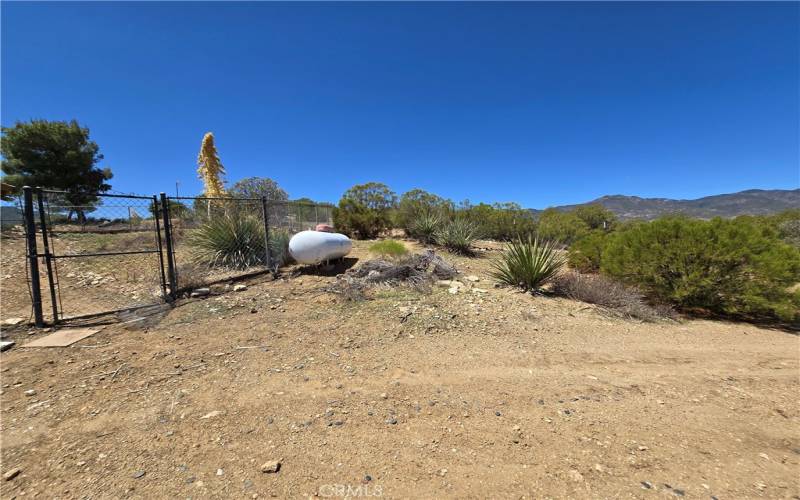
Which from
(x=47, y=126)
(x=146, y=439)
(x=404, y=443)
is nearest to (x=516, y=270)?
(x=404, y=443)

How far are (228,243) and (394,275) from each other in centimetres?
492

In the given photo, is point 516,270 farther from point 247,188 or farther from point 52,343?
point 247,188

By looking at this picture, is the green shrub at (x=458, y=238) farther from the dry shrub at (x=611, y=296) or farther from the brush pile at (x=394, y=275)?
the dry shrub at (x=611, y=296)

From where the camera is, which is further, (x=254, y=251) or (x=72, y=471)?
(x=254, y=251)

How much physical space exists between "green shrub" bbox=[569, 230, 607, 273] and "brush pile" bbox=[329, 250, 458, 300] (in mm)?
4288

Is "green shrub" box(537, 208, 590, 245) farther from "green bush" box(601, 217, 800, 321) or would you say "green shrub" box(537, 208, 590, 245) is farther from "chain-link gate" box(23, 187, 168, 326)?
"chain-link gate" box(23, 187, 168, 326)

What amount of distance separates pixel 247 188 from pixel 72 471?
2951 centimetres

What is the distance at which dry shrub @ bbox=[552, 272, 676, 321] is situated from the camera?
5.05 metres

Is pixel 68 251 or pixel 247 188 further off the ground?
pixel 247 188

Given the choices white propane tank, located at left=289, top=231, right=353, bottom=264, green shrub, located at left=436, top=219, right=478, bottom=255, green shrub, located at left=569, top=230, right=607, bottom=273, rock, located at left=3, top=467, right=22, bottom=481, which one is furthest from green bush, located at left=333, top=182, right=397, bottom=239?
rock, located at left=3, top=467, right=22, bottom=481

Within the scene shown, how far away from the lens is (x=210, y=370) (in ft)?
10.2

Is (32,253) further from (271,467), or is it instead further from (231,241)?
(271,467)

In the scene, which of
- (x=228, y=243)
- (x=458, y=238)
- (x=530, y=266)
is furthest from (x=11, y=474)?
(x=458, y=238)

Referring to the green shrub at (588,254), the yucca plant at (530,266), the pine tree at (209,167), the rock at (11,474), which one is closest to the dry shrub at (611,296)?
the yucca plant at (530,266)
